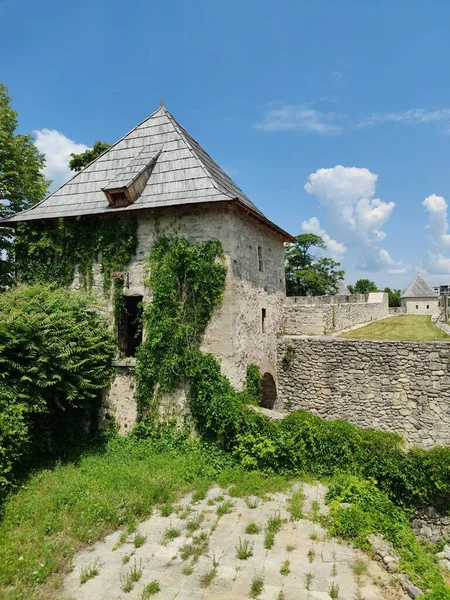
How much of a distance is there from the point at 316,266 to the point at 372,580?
5052 cm

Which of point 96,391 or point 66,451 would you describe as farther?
point 96,391

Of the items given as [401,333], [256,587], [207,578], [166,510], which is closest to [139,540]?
[166,510]

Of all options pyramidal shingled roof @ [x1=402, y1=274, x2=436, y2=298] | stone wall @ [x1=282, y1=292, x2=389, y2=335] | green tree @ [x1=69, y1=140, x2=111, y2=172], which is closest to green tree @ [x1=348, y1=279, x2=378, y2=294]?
pyramidal shingled roof @ [x1=402, y1=274, x2=436, y2=298]

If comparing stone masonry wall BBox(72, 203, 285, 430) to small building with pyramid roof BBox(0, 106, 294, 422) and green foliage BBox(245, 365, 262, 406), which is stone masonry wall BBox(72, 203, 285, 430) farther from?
green foliage BBox(245, 365, 262, 406)

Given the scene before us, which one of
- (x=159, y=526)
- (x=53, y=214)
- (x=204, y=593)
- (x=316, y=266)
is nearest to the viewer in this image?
(x=204, y=593)

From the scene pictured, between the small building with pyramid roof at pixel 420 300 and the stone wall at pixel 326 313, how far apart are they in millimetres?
18924

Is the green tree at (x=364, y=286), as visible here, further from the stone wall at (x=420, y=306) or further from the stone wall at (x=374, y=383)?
the stone wall at (x=374, y=383)

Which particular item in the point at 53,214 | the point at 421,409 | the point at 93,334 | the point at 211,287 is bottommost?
the point at 421,409

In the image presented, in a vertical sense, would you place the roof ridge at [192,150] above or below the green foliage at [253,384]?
above

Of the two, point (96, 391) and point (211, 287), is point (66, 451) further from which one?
point (211, 287)

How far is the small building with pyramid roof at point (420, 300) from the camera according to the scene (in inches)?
2062

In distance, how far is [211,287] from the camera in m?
10.3

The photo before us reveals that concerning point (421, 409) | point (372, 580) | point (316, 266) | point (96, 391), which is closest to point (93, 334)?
point (96, 391)

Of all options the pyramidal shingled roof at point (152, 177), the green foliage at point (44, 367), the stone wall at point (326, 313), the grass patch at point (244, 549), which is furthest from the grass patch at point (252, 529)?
the stone wall at point (326, 313)
